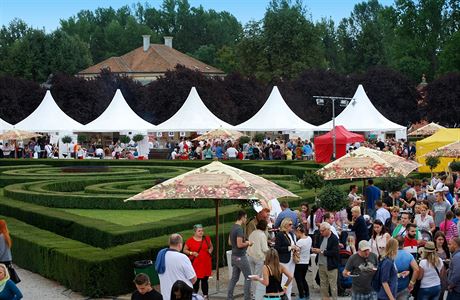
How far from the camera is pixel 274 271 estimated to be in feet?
38.1

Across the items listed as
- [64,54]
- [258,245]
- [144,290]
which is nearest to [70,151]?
[258,245]

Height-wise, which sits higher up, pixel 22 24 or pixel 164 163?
pixel 22 24

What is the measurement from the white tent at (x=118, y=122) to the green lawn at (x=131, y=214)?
80.9ft

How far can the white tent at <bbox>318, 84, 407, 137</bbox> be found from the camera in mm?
47312

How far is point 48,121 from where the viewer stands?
2024 inches

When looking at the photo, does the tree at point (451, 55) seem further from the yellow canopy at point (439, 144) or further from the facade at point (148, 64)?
the yellow canopy at point (439, 144)

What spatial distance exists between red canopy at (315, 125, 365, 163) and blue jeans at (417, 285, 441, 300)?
27459 millimetres

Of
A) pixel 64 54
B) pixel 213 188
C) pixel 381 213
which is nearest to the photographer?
pixel 213 188

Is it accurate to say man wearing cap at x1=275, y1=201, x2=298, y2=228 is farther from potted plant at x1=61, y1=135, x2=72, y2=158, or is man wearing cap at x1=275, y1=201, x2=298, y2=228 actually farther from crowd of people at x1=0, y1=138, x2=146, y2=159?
potted plant at x1=61, y1=135, x2=72, y2=158

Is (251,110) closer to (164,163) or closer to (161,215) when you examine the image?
(164,163)

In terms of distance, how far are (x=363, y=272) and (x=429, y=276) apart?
3.25ft

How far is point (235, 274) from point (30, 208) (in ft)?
30.9

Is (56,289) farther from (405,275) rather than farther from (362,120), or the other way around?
(362,120)

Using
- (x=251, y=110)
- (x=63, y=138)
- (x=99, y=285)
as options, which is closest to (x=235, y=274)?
(x=99, y=285)
